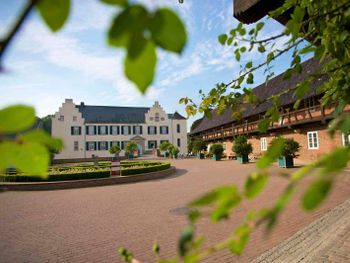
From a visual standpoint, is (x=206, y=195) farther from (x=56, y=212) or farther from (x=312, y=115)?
(x=312, y=115)

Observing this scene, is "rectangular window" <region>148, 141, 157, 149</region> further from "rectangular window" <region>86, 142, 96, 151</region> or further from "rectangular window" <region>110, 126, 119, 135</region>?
"rectangular window" <region>86, 142, 96, 151</region>

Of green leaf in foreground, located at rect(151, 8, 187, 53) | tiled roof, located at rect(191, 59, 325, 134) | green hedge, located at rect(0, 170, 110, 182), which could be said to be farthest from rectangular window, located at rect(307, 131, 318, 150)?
green leaf in foreground, located at rect(151, 8, 187, 53)

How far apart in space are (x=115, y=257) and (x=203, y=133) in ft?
140

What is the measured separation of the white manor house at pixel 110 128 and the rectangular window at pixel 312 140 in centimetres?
3244

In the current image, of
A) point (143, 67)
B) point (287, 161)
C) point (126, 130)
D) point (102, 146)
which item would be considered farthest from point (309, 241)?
point (126, 130)

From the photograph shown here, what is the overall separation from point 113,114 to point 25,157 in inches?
2027

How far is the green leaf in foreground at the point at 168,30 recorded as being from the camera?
0.43 meters

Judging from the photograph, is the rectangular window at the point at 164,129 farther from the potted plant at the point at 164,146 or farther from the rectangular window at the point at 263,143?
the rectangular window at the point at 263,143

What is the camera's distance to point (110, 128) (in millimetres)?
48719

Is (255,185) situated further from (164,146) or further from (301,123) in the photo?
(164,146)

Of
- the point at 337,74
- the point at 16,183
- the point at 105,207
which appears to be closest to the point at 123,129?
the point at 16,183

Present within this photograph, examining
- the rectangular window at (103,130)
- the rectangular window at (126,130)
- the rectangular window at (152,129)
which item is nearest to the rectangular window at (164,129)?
the rectangular window at (152,129)

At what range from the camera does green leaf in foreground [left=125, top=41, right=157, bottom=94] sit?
1.50 feet

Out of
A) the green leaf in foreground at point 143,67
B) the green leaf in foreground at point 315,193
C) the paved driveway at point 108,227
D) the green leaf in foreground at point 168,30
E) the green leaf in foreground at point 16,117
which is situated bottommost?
the paved driveway at point 108,227
